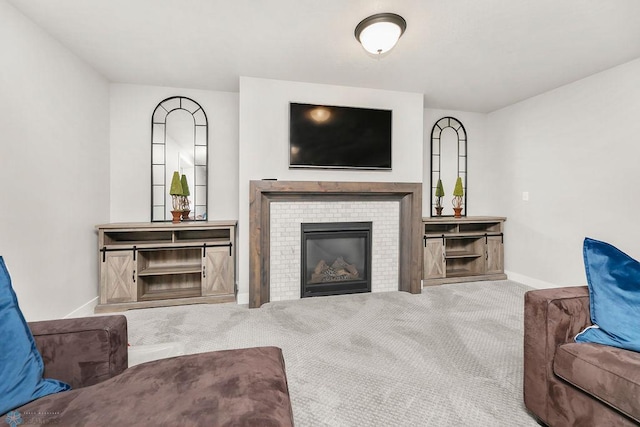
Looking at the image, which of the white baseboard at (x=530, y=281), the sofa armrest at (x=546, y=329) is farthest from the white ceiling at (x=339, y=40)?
the white baseboard at (x=530, y=281)

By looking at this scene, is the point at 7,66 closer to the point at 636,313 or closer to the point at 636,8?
the point at 636,313

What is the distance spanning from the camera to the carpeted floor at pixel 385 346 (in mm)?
1519

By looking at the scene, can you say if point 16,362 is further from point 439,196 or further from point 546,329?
point 439,196

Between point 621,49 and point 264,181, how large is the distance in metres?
3.54

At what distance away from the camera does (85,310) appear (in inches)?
110

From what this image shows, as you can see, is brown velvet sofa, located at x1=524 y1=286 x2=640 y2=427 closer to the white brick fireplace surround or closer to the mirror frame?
the white brick fireplace surround

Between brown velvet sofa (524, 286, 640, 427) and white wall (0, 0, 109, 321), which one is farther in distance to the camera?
white wall (0, 0, 109, 321)

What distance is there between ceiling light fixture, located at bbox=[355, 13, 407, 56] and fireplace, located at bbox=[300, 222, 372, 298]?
192 centimetres

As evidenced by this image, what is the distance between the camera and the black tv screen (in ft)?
10.6

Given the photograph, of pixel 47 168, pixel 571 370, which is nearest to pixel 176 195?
pixel 47 168

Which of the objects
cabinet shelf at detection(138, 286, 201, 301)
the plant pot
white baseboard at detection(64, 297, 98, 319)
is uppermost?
the plant pot

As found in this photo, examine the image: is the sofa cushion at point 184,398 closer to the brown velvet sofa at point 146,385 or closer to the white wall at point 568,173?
the brown velvet sofa at point 146,385

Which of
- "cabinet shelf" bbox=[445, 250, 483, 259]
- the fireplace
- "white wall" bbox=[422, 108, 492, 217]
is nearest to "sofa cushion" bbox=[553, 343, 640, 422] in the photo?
the fireplace

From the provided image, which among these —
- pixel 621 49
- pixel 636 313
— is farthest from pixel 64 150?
pixel 621 49
